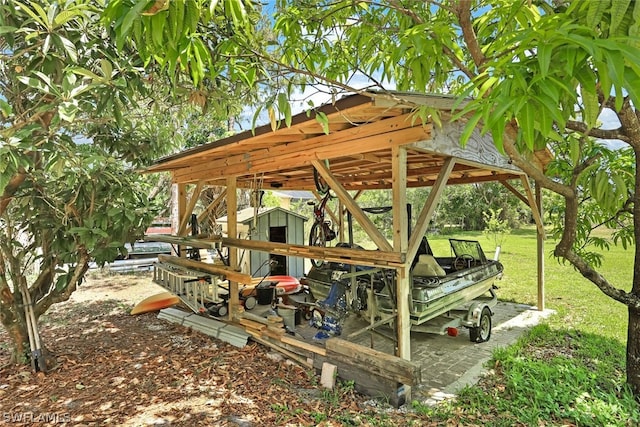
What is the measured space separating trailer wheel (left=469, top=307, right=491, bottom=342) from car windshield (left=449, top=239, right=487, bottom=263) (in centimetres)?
132

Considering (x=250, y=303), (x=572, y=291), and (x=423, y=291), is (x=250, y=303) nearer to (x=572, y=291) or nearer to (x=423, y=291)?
(x=423, y=291)

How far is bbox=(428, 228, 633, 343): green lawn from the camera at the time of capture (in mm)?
6158

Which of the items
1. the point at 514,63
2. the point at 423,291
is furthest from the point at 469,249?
the point at 514,63

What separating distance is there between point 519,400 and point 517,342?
1853 mm

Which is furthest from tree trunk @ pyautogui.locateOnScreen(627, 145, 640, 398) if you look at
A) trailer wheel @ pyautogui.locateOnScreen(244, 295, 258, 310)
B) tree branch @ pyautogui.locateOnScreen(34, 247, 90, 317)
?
tree branch @ pyautogui.locateOnScreen(34, 247, 90, 317)

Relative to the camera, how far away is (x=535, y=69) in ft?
3.61

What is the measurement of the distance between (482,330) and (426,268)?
140cm

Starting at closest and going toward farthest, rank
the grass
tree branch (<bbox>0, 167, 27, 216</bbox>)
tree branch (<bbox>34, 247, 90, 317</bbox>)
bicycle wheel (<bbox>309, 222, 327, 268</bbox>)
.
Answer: the grass < tree branch (<bbox>0, 167, 27, 216</bbox>) < tree branch (<bbox>34, 247, 90, 317</bbox>) < bicycle wheel (<bbox>309, 222, 327, 268</bbox>)

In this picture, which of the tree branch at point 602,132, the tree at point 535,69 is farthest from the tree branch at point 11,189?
the tree branch at point 602,132

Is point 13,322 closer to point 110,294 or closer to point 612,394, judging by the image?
point 110,294

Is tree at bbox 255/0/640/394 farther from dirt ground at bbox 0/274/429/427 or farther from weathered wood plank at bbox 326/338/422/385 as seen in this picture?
dirt ground at bbox 0/274/429/427

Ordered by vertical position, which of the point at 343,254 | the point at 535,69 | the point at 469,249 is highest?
the point at 535,69

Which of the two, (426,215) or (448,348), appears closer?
(426,215)

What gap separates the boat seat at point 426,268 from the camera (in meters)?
5.23
